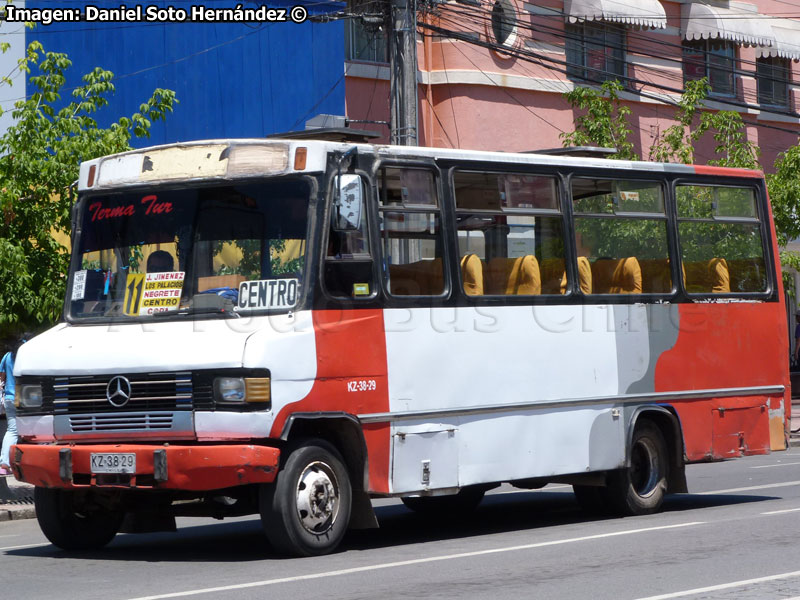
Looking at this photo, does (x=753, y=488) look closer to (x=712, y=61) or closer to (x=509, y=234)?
(x=509, y=234)

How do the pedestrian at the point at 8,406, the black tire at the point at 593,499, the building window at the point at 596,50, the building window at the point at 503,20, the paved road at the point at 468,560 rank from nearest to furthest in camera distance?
the paved road at the point at 468,560, the black tire at the point at 593,499, the pedestrian at the point at 8,406, the building window at the point at 503,20, the building window at the point at 596,50

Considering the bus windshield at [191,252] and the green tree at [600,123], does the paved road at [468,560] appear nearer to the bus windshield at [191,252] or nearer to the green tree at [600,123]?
the bus windshield at [191,252]

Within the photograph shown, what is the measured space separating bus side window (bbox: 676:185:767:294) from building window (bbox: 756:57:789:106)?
744 inches

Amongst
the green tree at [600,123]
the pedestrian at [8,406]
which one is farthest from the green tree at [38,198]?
the green tree at [600,123]

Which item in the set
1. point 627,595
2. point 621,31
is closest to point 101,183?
point 627,595

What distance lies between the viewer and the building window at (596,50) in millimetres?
28562

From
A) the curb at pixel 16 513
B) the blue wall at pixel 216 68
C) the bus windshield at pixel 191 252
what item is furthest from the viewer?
the blue wall at pixel 216 68

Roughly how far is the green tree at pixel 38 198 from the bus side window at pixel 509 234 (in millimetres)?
6477

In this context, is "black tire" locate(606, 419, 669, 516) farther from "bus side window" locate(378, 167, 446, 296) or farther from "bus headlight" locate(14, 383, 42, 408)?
"bus headlight" locate(14, 383, 42, 408)

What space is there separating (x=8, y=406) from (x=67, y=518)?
573 centimetres

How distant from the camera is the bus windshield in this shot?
1002cm

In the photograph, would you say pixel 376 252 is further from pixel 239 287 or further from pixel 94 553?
pixel 94 553

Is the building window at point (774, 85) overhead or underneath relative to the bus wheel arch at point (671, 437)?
overhead

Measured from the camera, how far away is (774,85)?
3253 centimetres
